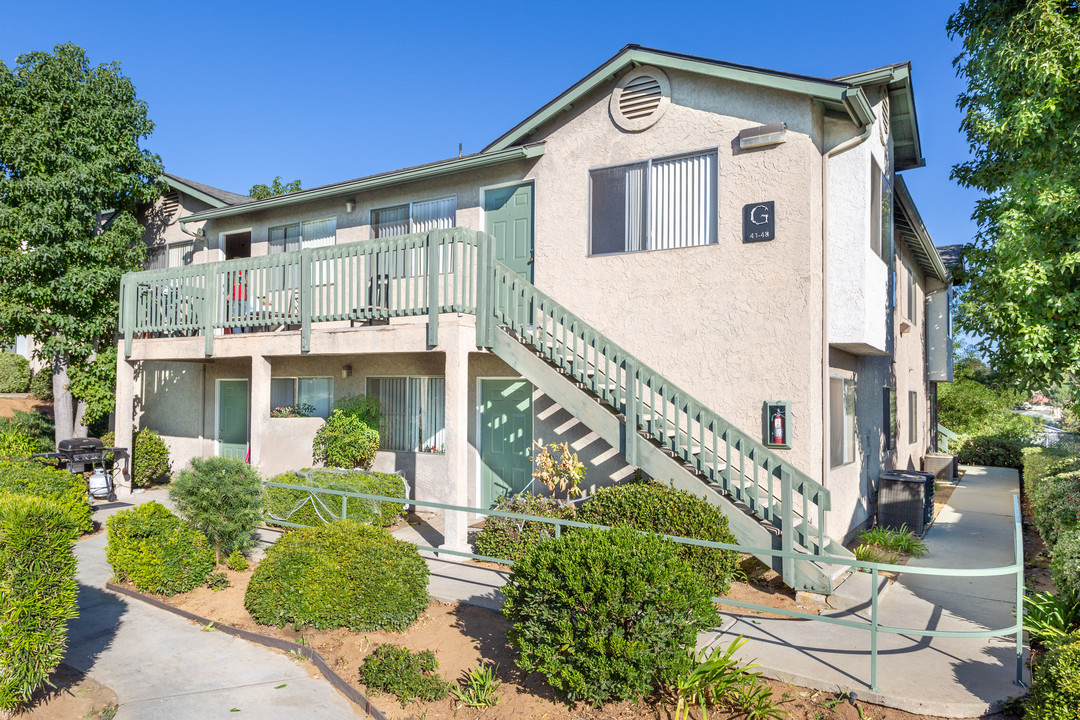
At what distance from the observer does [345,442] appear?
11.3 meters

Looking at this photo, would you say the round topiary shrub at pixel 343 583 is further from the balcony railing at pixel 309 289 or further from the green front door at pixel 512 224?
the green front door at pixel 512 224

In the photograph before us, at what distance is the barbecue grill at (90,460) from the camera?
11688mm

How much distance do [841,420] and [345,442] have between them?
795 centimetres

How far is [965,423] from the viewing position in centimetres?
2419

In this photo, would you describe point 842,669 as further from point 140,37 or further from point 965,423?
point 965,423

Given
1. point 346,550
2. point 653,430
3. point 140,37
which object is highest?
point 140,37

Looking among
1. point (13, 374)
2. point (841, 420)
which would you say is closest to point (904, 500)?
point (841, 420)

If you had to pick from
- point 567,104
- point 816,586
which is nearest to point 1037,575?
A: point 816,586

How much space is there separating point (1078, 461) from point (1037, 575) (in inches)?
160

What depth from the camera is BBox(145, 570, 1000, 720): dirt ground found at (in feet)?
15.0

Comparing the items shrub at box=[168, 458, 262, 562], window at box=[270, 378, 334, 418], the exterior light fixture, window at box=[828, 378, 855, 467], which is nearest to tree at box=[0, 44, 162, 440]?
window at box=[270, 378, 334, 418]

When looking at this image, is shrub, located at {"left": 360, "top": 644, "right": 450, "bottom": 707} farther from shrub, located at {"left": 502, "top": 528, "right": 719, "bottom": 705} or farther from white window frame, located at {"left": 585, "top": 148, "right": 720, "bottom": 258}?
white window frame, located at {"left": 585, "top": 148, "right": 720, "bottom": 258}

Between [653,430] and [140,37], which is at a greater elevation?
[140,37]

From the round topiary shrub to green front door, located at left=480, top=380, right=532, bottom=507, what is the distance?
447 cm
